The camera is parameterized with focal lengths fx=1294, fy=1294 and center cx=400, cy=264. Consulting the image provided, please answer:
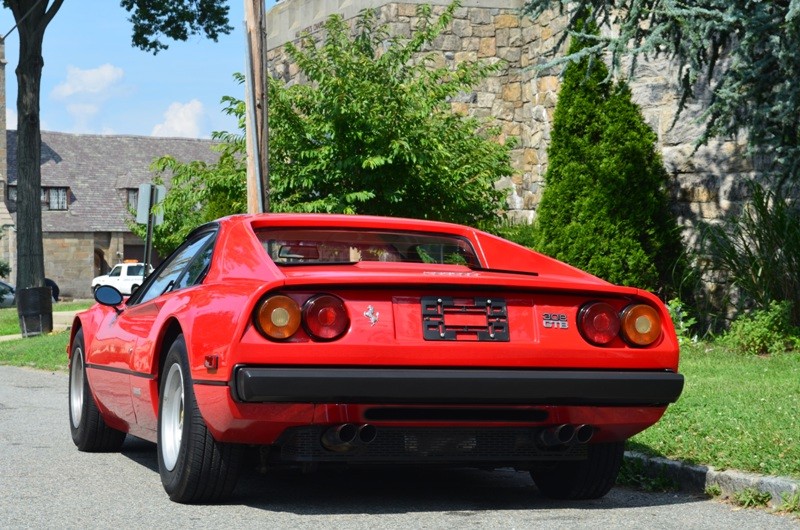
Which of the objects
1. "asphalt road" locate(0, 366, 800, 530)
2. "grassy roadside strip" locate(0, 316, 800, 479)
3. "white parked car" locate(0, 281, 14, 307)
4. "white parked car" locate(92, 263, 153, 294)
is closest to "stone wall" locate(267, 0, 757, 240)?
"grassy roadside strip" locate(0, 316, 800, 479)

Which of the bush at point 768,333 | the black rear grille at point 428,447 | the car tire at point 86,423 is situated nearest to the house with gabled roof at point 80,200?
the bush at point 768,333

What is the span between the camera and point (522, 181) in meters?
20.7

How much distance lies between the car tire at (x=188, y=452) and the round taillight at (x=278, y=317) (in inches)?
23.3

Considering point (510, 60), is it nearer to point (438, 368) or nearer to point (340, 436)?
point (438, 368)

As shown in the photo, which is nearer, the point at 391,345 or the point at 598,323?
the point at 391,345

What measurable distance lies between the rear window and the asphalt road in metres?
1.19

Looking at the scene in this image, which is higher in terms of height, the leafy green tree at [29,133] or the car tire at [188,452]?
the leafy green tree at [29,133]

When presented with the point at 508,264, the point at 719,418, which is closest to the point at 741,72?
the point at 719,418

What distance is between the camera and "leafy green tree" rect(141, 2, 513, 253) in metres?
15.5

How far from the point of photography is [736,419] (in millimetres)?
7918

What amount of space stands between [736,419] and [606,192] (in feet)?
24.5

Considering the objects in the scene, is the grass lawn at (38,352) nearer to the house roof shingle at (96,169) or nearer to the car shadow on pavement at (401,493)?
the car shadow on pavement at (401,493)

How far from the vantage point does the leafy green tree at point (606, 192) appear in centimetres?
1499

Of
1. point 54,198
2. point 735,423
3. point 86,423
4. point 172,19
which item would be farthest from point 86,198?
point 735,423
